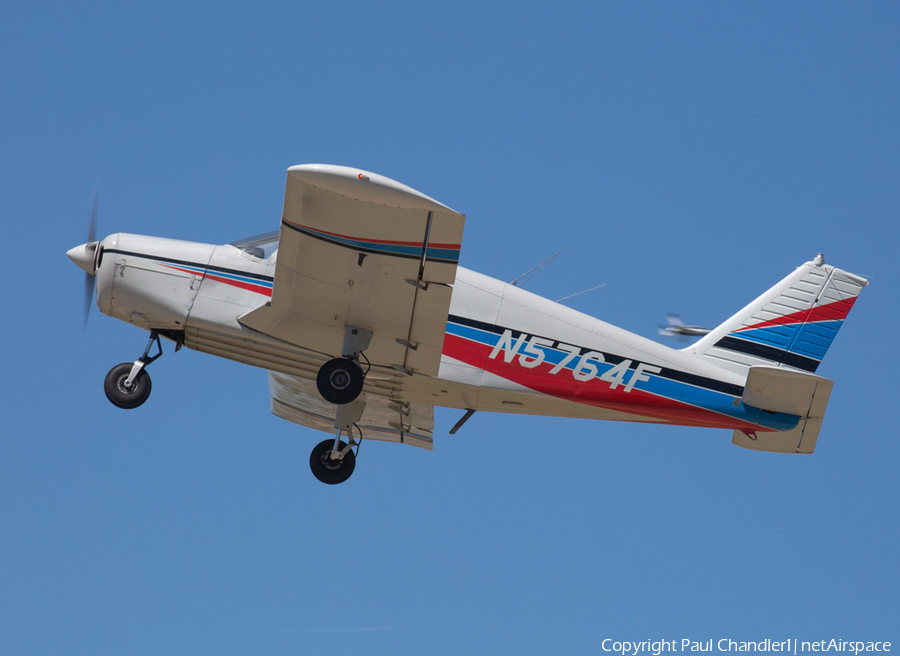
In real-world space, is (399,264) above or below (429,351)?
above

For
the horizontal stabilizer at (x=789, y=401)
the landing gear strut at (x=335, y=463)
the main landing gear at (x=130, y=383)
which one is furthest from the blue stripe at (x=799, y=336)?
the main landing gear at (x=130, y=383)

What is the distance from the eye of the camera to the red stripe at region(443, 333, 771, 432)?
9273 millimetres

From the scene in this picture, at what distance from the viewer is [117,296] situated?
9367mm

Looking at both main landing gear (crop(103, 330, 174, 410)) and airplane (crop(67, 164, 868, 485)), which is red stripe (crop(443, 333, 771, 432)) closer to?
airplane (crop(67, 164, 868, 485))

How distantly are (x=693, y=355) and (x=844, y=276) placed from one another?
1937 millimetres

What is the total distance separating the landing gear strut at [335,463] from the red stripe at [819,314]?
184 inches

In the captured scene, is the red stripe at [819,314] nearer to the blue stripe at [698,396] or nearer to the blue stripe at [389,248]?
the blue stripe at [698,396]

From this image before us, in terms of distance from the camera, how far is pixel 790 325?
10.0 metres

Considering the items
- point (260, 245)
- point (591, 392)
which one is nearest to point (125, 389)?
point (260, 245)

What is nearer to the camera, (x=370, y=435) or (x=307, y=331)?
(x=307, y=331)

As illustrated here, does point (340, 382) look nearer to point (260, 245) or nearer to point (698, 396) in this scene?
point (260, 245)

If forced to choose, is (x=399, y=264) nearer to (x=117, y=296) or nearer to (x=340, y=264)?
(x=340, y=264)

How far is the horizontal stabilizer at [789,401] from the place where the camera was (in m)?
9.10

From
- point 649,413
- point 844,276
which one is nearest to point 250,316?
point 649,413
